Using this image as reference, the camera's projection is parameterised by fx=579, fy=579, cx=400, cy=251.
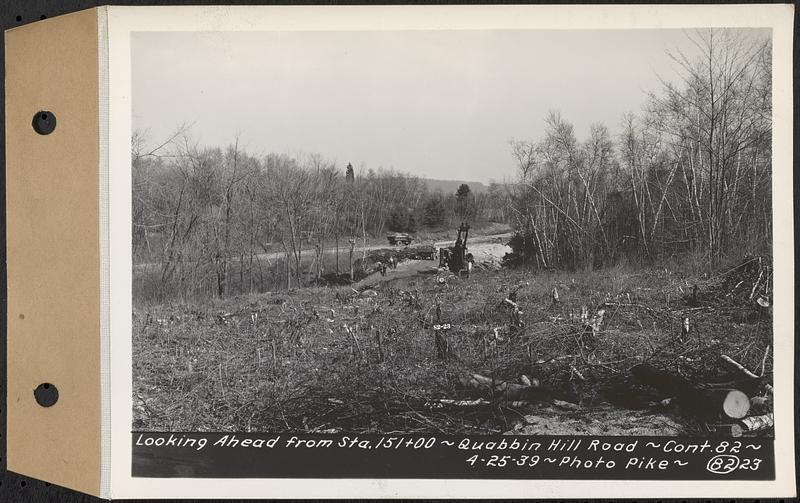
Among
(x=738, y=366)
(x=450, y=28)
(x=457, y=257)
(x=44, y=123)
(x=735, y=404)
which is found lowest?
(x=735, y=404)

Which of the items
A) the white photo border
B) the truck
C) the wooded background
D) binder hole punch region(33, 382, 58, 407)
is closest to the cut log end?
the white photo border

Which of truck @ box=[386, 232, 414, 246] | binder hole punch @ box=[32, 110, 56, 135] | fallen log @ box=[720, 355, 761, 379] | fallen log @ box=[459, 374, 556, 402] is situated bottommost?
fallen log @ box=[459, 374, 556, 402]

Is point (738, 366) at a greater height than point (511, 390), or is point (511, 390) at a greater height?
point (738, 366)

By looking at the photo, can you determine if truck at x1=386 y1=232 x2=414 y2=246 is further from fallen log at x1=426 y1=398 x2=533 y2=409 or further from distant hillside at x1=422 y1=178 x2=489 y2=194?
fallen log at x1=426 y1=398 x2=533 y2=409

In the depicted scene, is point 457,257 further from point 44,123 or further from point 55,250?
point 44,123

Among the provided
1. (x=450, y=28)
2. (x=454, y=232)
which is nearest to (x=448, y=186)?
(x=454, y=232)

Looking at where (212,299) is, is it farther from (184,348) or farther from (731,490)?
(731,490)

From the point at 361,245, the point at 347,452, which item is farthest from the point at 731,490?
the point at 361,245
